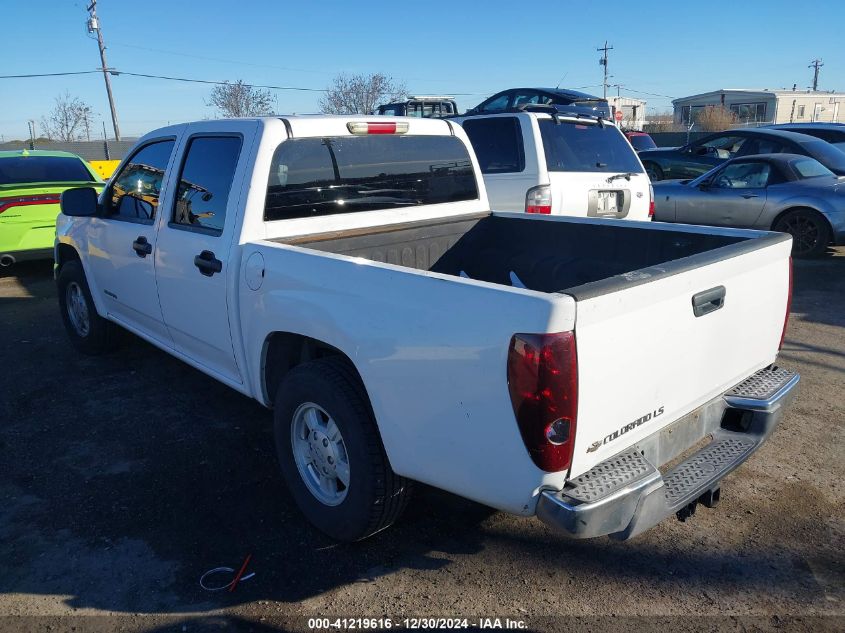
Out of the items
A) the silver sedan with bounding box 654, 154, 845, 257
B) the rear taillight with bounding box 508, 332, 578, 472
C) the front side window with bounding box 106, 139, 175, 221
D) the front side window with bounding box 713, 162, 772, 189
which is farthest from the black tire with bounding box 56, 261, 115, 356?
the front side window with bounding box 713, 162, 772, 189

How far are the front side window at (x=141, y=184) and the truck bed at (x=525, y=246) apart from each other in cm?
136

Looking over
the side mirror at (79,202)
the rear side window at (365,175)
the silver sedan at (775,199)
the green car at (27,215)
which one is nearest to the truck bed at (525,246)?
the rear side window at (365,175)

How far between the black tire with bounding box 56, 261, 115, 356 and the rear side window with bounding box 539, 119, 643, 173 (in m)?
4.62

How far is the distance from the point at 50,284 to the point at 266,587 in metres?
7.78

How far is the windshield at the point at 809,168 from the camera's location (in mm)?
9344

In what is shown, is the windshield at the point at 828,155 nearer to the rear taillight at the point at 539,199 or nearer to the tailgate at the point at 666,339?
the rear taillight at the point at 539,199

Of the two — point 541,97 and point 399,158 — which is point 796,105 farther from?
point 399,158

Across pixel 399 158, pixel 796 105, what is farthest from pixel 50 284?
pixel 796 105

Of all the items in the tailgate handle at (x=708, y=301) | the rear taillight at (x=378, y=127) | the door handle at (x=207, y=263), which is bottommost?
the tailgate handle at (x=708, y=301)

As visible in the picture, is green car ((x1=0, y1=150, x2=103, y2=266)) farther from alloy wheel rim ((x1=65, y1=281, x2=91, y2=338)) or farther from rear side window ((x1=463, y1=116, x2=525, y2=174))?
rear side window ((x1=463, y1=116, x2=525, y2=174))

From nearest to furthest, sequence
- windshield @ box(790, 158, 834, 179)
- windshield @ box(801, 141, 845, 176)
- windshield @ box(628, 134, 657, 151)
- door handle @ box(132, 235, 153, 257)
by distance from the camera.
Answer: door handle @ box(132, 235, 153, 257)
windshield @ box(790, 158, 834, 179)
windshield @ box(801, 141, 845, 176)
windshield @ box(628, 134, 657, 151)

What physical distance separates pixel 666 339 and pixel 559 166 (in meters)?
4.98

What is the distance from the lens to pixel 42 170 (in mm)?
9523

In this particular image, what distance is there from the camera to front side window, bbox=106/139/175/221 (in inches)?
172
